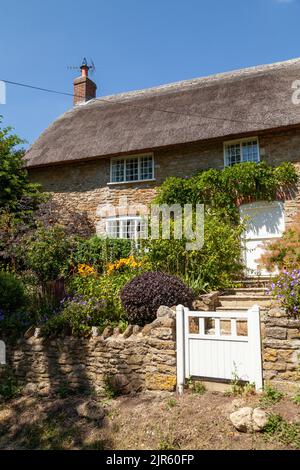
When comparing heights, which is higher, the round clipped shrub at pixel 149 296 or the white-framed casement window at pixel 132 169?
the white-framed casement window at pixel 132 169

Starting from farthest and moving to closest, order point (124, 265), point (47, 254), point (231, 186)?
1. point (231, 186)
2. point (124, 265)
3. point (47, 254)

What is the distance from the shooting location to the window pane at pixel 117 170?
13026 millimetres

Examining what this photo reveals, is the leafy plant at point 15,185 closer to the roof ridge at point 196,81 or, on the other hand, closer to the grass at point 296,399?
the roof ridge at point 196,81

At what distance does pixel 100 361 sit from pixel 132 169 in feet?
28.0

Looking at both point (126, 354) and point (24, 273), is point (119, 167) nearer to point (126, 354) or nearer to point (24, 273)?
point (24, 273)

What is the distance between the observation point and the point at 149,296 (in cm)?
601

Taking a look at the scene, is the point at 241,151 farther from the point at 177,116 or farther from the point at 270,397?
the point at 270,397

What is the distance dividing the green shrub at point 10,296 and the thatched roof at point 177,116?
667 cm

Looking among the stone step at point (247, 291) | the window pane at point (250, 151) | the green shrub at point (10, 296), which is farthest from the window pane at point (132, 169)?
the green shrub at point (10, 296)

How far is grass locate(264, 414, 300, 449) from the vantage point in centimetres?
369

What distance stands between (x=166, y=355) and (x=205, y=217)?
18.2 feet

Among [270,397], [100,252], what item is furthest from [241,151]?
[270,397]

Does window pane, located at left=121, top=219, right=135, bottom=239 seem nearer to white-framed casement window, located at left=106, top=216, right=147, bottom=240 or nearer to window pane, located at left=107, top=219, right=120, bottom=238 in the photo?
white-framed casement window, located at left=106, top=216, right=147, bottom=240
